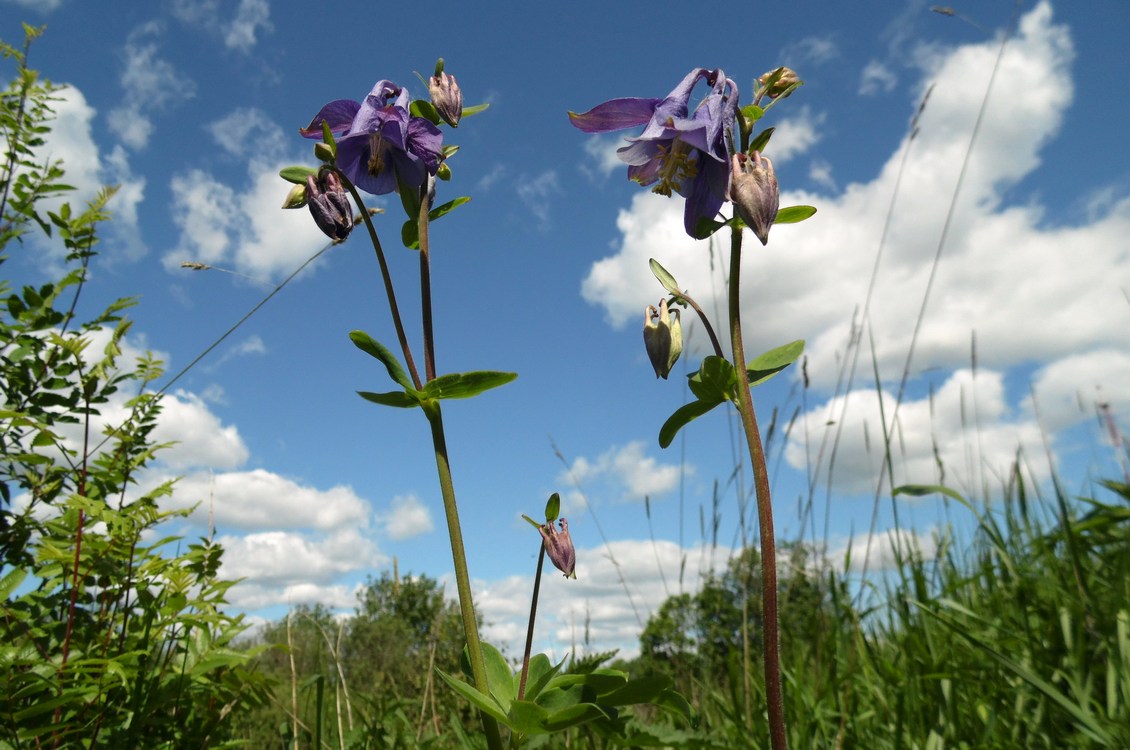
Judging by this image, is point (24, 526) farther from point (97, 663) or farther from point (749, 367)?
point (749, 367)

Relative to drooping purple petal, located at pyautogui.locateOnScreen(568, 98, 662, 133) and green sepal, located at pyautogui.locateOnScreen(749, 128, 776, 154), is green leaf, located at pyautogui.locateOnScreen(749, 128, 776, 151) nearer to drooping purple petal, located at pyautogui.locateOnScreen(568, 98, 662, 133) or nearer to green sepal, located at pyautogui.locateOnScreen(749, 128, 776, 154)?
green sepal, located at pyautogui.locateOnScreen(749, 128, 776, 154)

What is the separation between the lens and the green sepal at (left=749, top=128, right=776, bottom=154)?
6.61ft

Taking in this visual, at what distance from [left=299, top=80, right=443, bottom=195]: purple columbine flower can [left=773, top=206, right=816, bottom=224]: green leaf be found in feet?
3.53

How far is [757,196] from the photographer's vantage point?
74.0 inches

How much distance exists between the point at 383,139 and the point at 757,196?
125 centimetres

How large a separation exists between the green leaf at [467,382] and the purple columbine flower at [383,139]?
2.48 ft

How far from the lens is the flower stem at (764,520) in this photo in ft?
5.66

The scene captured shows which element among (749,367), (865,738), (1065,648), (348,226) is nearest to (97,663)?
(348,226)

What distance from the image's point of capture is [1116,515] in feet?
9.78

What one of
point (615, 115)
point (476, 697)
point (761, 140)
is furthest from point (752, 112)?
point (476, 697)

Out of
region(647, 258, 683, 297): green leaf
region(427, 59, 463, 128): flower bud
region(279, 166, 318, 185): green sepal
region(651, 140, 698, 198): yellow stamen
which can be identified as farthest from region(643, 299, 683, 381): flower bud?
region(279, 166, 318, 185): green sepal

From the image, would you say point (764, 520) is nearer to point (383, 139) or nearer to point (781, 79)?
point (781, 79)

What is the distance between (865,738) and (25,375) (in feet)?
11.1

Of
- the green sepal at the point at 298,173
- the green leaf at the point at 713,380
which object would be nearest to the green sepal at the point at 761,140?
the green leaf at the point at 713,380
